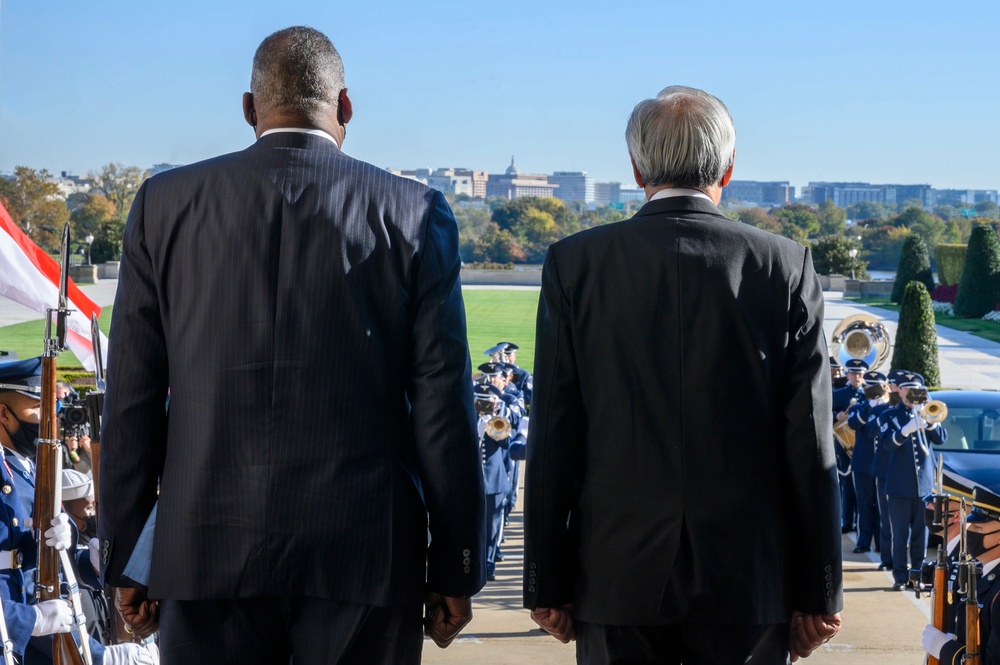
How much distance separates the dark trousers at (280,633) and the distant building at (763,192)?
14244cm

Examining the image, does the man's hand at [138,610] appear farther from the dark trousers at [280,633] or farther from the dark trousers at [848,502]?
the dark trousers at [848,502]

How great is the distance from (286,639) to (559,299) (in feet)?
3.11

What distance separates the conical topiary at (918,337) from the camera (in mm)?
20969

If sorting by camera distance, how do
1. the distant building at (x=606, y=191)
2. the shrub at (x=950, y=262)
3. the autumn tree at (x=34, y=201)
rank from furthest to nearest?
the distant building at (x=606, y=191), the shrub at (x=950, y=262), the autumn tree at (x=34, y=201)

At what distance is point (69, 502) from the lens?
6062 millimetres

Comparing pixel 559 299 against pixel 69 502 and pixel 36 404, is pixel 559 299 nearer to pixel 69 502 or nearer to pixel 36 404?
pixel 36 404

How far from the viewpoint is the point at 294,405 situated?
231 cm

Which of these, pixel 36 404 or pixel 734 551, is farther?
pixel 36 404

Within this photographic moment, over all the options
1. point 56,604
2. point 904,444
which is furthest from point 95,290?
point 56,604

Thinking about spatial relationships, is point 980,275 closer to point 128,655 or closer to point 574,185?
point 128,655

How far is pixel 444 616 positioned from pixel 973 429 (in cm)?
907

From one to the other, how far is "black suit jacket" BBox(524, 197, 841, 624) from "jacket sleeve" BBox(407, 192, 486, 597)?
26cm

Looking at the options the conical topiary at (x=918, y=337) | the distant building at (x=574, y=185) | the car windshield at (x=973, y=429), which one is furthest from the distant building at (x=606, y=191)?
the car windshield at (x=973, y=429)

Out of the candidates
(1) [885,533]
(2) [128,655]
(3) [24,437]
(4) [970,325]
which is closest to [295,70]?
(2) [128,655]
